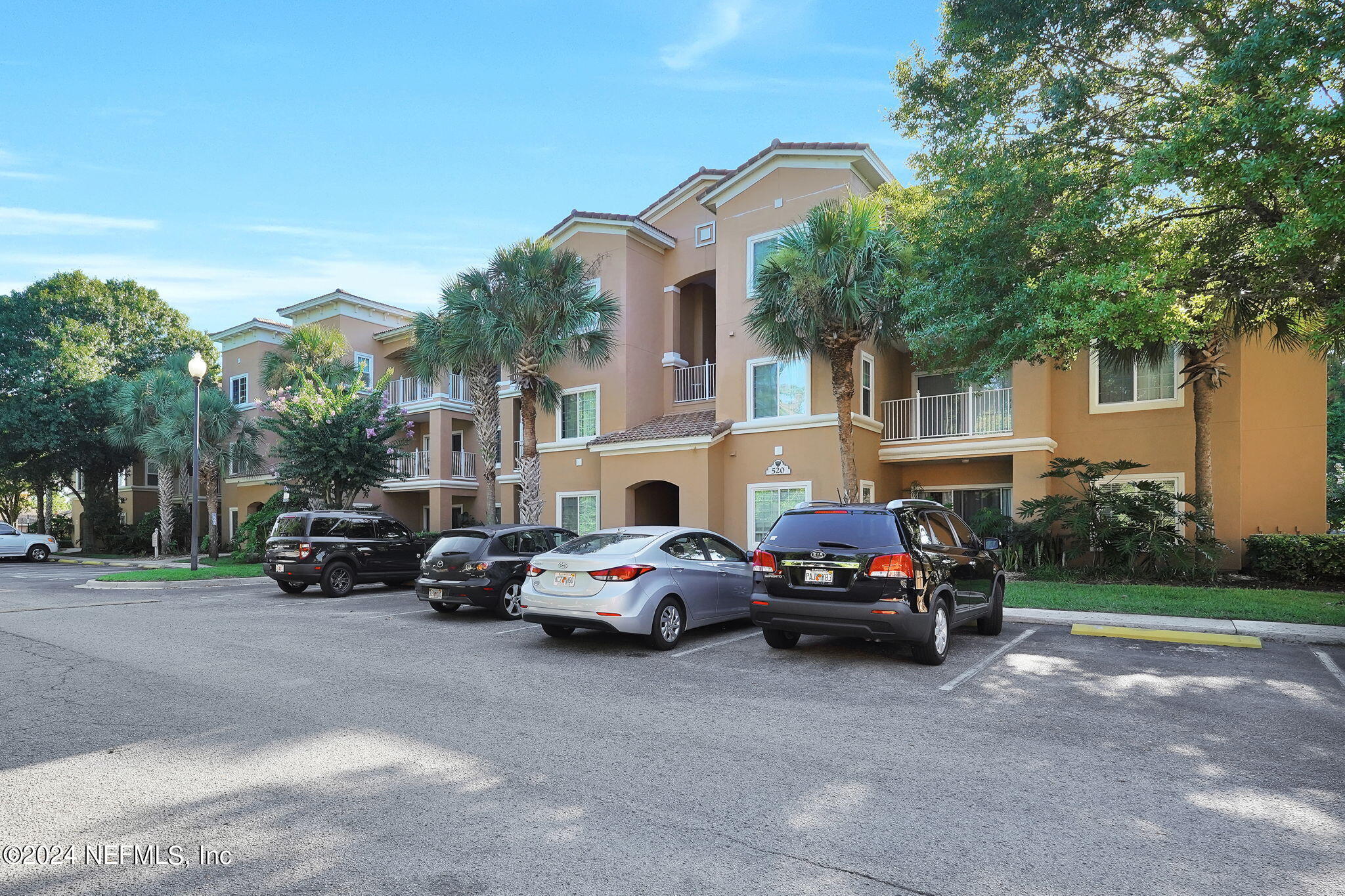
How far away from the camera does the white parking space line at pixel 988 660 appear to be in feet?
24.4

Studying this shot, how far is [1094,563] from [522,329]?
48.7 ft

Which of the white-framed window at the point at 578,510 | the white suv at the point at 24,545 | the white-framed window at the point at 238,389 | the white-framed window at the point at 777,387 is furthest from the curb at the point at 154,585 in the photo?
the white-framed window at the point at 238,389

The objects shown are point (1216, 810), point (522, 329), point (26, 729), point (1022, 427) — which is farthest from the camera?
point (522, 329)

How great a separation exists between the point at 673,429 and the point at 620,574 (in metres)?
12.9

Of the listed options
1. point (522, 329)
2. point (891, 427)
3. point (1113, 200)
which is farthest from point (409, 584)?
point (1113, 200)

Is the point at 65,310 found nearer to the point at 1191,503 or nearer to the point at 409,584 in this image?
the point at 409,584

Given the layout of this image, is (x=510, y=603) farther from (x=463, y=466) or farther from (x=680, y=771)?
(x=463, y=466)

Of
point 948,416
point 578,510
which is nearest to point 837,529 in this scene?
point 948,416

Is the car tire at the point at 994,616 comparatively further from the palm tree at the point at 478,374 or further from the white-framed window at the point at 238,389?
the white-framed window at the point at 238,389

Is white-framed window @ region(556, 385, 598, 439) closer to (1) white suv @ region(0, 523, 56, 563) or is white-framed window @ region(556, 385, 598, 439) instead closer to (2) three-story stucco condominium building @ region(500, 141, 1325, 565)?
(2) three-story stucco condominium building @ region(500, 141, 1325, 565)

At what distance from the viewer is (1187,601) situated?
41.9 feet

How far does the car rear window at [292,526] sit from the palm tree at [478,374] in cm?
648

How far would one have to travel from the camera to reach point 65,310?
38344mm

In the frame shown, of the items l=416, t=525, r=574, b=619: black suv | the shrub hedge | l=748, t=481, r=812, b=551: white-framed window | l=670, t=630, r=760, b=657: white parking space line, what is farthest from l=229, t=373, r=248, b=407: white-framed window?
the shrub hedge
